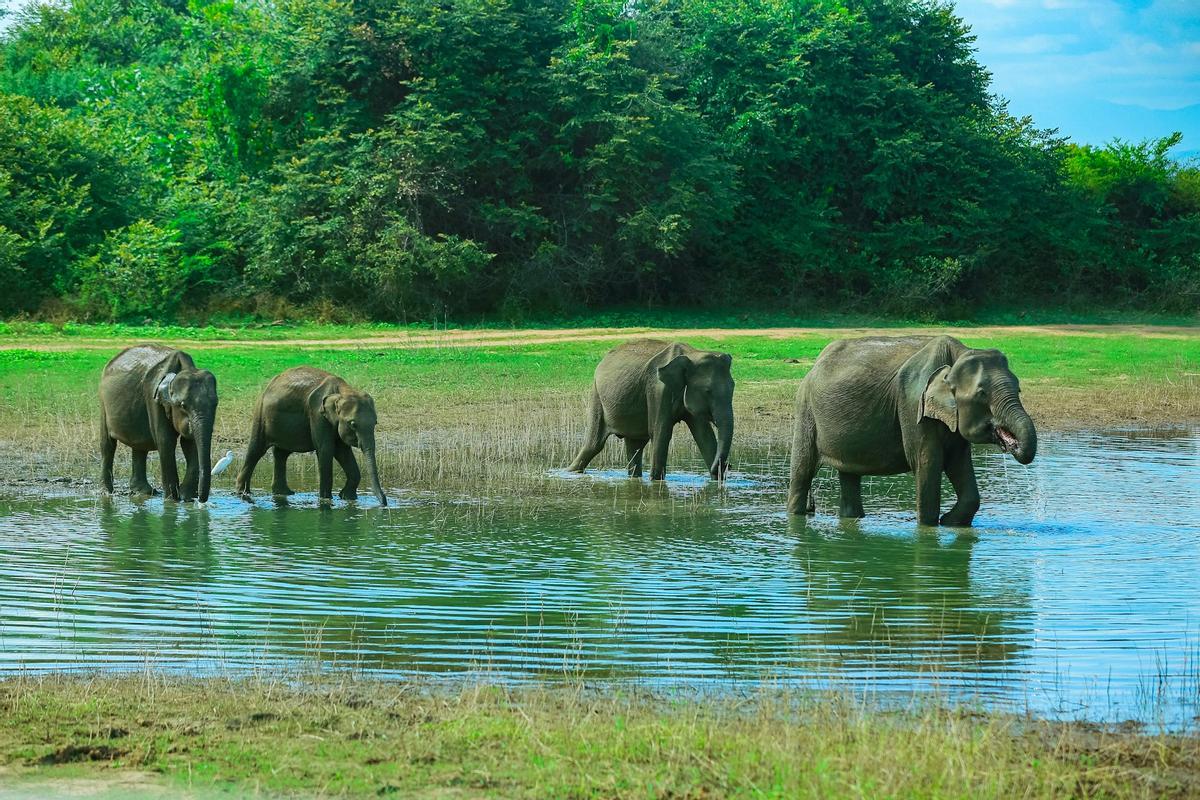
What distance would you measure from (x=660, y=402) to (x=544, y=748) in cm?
1155

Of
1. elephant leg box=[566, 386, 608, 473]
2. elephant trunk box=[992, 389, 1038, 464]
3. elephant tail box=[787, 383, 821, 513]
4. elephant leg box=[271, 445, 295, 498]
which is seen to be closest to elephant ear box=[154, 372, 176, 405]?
elephant leg box=[271, 445, 295, 498]

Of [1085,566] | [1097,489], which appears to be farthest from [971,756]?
[1097,489]

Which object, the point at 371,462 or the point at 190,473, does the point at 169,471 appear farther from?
the point at 371,462

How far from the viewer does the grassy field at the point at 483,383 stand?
19.1 m

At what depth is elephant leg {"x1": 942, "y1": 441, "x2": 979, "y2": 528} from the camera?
44.1ft

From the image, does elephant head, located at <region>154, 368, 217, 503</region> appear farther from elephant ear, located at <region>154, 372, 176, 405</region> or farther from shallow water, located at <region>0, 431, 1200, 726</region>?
shallow water, located at <region>0, 431, 1200, 726</region>

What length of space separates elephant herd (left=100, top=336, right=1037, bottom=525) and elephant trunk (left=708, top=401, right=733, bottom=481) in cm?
2

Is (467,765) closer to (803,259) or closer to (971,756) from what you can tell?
(971,756)

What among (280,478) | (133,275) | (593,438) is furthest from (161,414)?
(133,275)

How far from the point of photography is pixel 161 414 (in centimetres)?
1529

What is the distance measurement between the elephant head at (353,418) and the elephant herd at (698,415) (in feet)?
0.05

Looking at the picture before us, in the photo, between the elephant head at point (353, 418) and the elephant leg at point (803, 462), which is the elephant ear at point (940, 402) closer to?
the elephant leg at point (803, 462)

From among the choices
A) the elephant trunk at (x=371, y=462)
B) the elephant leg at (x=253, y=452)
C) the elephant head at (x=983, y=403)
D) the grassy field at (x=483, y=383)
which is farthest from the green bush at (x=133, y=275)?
the elephant head at (x=983, y=403)

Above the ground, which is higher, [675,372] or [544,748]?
[675,372]
